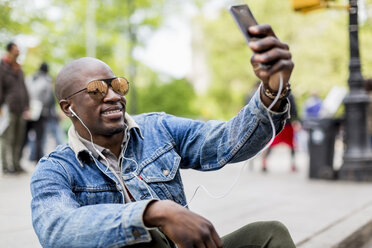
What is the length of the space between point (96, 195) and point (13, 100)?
254 inches

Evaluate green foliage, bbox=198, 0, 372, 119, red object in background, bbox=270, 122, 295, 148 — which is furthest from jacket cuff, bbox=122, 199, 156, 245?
green foliage, bbox=198, 0, 372, 119

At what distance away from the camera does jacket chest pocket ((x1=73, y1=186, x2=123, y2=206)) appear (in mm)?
2162

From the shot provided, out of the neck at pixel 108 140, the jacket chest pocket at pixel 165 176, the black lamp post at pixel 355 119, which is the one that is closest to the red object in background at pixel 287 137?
Result: the black lamp post at pixel 355 119

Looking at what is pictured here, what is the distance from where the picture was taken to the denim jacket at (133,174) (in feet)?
5.75

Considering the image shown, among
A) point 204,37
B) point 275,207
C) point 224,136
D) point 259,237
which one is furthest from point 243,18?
point 204,37

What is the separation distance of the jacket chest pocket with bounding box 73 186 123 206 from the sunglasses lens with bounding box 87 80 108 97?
432 millimetres

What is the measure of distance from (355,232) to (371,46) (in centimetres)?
1998

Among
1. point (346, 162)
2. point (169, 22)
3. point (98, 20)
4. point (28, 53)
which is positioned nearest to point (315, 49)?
point (169, 22)

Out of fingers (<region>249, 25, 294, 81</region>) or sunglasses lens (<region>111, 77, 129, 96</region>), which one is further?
sunglasses lens (<region>111, 77, 129, 96</region>)

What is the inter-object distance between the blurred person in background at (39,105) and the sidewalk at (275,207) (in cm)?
134

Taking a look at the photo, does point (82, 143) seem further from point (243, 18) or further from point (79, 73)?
point (243, 18)

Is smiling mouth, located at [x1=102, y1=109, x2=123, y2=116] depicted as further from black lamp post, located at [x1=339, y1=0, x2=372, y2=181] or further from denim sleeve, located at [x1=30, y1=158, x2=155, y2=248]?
black lamp post, located at [x1=339, y1=0, x2=372, y2=181]

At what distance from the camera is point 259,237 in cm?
212

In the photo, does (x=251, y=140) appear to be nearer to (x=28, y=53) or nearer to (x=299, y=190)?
(x=299, y=190)
